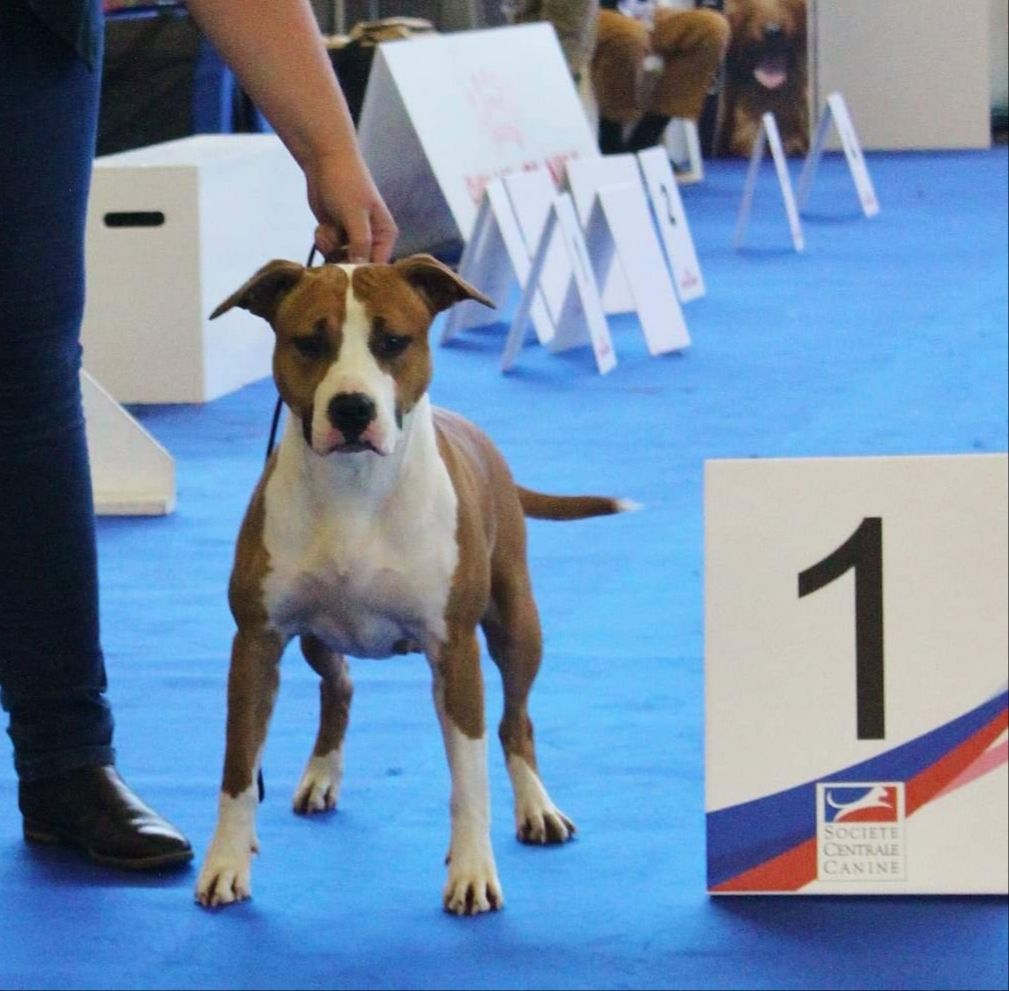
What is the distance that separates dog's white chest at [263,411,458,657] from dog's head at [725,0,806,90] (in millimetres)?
11587

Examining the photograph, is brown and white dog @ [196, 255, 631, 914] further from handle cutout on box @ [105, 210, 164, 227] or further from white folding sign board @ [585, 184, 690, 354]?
white folding sign board @ [585, 184, 690, 354]

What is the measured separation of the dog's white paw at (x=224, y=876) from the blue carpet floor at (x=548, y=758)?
0.02 meters

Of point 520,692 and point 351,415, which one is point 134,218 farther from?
point 351,415

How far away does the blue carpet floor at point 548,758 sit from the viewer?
6.68 feet

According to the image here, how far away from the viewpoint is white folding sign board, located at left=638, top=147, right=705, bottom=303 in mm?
7051

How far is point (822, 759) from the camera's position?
2.11 m

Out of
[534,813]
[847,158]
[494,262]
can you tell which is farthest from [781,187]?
[534,813]

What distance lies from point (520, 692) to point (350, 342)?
21.7 inches

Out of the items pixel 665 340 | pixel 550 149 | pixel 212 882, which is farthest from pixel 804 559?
pixel 550 149

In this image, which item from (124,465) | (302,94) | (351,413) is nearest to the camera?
(351,413)

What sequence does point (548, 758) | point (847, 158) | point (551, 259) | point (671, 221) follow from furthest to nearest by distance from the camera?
1. point (847, 158)
2. point (671, 221)
3. point (551, 259)
4. point (548, 758)

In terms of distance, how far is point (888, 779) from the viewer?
2.10 m

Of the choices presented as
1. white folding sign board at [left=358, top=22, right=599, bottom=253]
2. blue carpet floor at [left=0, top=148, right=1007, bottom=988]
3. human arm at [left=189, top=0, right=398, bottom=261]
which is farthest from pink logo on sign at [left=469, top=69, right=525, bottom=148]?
human arm at [left=189, top=0, right=398, bottom=261]

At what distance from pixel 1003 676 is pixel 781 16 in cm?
1177
